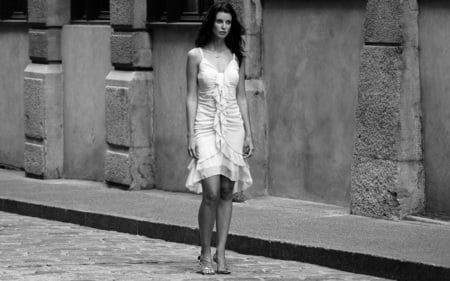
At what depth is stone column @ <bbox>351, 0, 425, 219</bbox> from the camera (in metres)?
12.0

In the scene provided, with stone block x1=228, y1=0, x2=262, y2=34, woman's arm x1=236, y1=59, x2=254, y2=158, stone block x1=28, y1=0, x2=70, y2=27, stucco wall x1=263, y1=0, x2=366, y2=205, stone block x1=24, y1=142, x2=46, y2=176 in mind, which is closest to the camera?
woman's arm x1=236, y1=59, x2=254, y2=158

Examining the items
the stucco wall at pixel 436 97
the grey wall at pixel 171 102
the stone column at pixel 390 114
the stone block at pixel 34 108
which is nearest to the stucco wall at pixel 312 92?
the stone column at pixel 390 114

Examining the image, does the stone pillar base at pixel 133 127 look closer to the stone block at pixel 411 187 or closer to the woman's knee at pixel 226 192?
the stone block at pixel 411 187

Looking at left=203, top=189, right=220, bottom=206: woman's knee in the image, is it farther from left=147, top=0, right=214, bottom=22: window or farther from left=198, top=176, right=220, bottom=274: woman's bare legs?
left=147, top=0, right=214, bottom=22: window

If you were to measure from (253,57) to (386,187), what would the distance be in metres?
2.46

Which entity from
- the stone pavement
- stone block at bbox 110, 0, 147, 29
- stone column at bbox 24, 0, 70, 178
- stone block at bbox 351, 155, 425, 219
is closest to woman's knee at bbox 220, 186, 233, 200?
the stone pavement

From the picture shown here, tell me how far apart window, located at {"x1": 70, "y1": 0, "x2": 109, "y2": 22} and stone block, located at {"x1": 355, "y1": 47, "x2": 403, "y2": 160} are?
5.12 metres

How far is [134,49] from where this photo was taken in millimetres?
15438

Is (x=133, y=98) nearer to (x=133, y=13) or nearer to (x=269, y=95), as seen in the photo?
Answer: (x=133, y=13)

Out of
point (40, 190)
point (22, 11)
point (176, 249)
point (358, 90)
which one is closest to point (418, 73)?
point (358, 90)

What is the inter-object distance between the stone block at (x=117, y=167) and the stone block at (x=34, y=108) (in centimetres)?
165

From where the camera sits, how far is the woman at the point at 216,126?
9633mm

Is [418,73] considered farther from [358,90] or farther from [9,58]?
[9,58]

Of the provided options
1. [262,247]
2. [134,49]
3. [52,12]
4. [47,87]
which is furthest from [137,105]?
[262,247]
